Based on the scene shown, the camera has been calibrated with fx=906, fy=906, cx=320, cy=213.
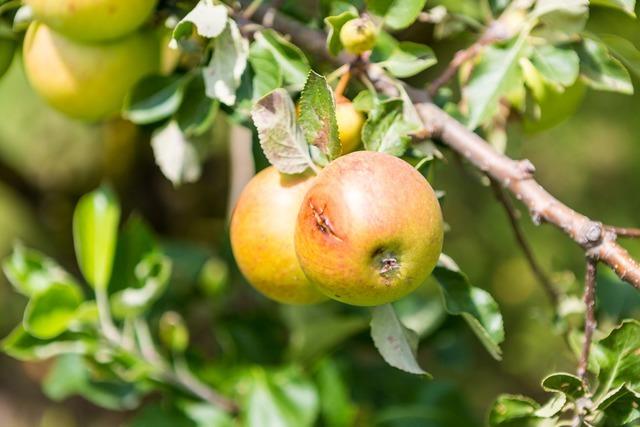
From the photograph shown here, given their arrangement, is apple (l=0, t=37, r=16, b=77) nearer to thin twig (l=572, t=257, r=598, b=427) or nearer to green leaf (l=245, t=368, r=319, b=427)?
green leaf (l=245, t=368, r=319, b=427)

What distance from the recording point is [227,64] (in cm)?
72

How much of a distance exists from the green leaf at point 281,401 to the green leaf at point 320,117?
0.38 meters

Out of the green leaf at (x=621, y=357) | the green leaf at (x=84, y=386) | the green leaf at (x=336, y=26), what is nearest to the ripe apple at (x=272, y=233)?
the green leaf at (x=336, y=26)

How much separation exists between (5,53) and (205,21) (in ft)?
0.89

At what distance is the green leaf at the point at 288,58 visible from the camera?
0.73 metres

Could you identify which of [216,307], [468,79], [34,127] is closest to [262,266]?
[468,79]

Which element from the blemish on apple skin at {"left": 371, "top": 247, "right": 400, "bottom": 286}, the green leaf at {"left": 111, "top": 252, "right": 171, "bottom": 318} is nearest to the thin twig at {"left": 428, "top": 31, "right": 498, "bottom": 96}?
the blemish on apple skin at {"left": 371, "top": 247, "right": 400, "bottom": 286}

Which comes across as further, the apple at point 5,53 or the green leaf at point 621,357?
the apple at point 5,53

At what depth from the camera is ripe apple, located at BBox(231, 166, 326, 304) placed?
0.64 m

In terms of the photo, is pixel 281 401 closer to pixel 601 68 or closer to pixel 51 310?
pixel 51 310

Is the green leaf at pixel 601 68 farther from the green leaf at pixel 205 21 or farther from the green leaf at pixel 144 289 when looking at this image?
the green leaf at pixel 144 289

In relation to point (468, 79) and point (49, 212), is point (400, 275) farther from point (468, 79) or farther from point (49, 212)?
point (49, 212)

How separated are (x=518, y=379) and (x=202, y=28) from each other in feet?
4.53

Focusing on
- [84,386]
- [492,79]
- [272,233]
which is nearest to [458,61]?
[492,79]
